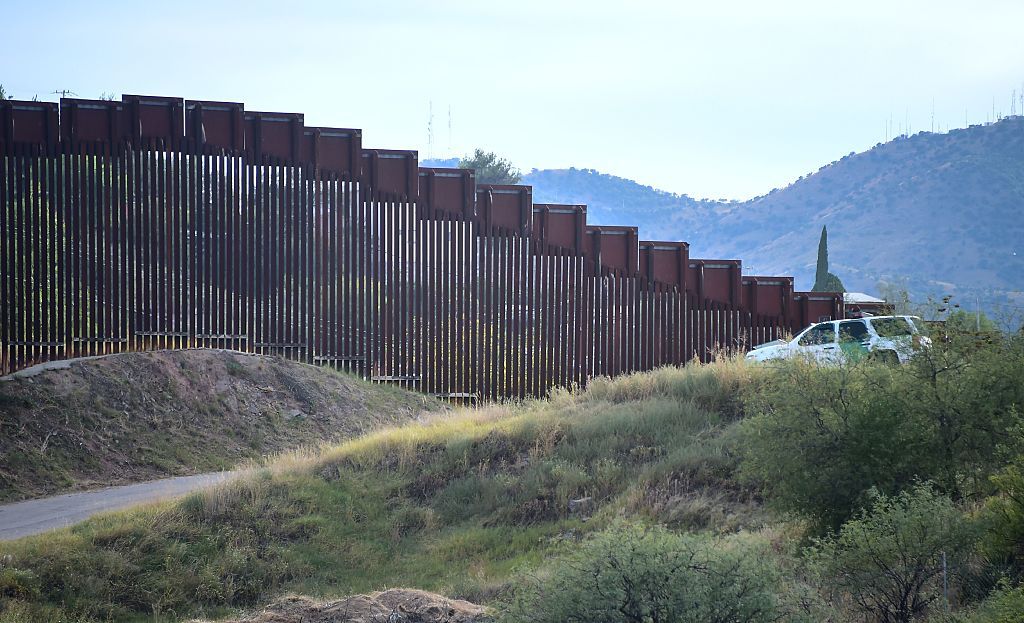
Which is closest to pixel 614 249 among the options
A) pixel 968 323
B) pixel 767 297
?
pixel 767 297

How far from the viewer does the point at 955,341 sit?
1102cm

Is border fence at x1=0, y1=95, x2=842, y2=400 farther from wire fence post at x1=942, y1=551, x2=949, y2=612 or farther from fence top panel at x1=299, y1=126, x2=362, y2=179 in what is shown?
wire fence post at x1=942, y1=551, x2=949, y2=612

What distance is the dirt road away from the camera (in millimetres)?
14859

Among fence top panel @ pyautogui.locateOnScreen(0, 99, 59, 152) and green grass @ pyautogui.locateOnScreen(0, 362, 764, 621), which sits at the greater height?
→ fence top panel @ pyautogui.locateOnScreen(0, 99, 59, 152)

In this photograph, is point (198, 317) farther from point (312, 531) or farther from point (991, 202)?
point (991, 202)

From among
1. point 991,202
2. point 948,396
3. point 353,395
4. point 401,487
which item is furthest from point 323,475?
point 991,202

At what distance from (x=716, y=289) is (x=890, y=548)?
52.0 feet

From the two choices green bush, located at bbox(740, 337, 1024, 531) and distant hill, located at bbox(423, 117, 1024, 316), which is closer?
green bush, located at bbox(740, 337, 1024, 531)

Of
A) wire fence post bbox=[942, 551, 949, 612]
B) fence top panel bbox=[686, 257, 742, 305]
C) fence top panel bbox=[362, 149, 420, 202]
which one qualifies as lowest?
wire fence post bbox=[942, 551, 949, 612]

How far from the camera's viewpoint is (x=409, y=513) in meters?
14.6

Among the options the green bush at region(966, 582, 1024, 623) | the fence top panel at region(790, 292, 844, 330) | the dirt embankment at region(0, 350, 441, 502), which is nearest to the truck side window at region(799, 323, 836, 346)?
the fence top panel at region(790, 292, 844, 330)

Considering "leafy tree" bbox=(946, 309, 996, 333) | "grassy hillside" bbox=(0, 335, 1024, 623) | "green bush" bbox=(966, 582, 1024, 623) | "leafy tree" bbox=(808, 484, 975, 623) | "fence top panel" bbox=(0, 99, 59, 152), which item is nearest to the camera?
"green bush" bbox=(966, 582, 1024, 623)

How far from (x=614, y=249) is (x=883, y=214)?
96763 mm

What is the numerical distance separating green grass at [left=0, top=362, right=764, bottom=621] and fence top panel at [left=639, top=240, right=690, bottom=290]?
6.51 metres
